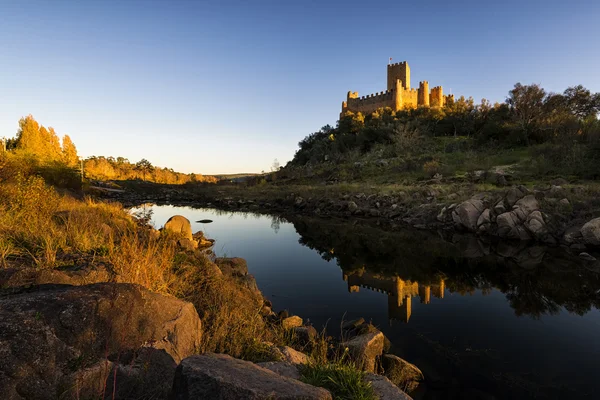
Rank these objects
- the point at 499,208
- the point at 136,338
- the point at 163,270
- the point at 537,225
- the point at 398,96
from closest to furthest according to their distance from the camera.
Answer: the point at 136,338
the point at 163,270
the point at 537,225
the point at 499,208
the point at 398,96

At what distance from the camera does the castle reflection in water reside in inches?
315

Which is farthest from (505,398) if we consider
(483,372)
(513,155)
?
(513,155)

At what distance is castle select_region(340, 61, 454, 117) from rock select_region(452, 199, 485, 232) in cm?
4960

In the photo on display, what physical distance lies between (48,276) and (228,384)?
2875mm

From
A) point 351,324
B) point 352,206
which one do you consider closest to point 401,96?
point 352,206

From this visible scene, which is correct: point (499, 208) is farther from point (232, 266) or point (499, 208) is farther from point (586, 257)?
point (232, 266)

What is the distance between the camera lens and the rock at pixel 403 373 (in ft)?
16.0

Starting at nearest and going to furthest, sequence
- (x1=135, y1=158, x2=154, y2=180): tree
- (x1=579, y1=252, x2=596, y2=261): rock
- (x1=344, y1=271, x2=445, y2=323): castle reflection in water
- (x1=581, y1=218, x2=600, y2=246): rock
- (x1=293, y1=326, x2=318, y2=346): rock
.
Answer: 1. (x1=293, y1=326, x2=318, y2=346): rock
2. (x1=344, y1=271, x2=445, y2=323): castle reflection in water
3. (x1=579, y1=252, x2=596, y2=261): rock
4. (x1=581, y1=218, x2=600, y2=246): rock
5. (x1=135, y1=158, x2=154, y2=180): tree

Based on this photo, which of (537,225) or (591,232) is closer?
(591,232)

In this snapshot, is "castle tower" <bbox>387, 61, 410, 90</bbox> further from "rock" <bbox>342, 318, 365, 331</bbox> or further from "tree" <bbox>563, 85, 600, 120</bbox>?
"rock" <bbox>342, 318, 365, 331</bbox>

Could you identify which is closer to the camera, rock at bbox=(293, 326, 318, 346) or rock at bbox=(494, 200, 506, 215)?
rock at bbox=(293, 326, 318, 346)

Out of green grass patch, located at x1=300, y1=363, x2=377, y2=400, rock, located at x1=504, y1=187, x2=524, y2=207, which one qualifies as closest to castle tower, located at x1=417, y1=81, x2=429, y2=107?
rock, located at x1=504, y1=187, x2=524, y2=207

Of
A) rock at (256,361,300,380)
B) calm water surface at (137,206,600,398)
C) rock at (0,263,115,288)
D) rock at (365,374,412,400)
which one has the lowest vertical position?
calm water surface at (137,206,600,398)

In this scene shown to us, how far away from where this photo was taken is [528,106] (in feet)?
131
